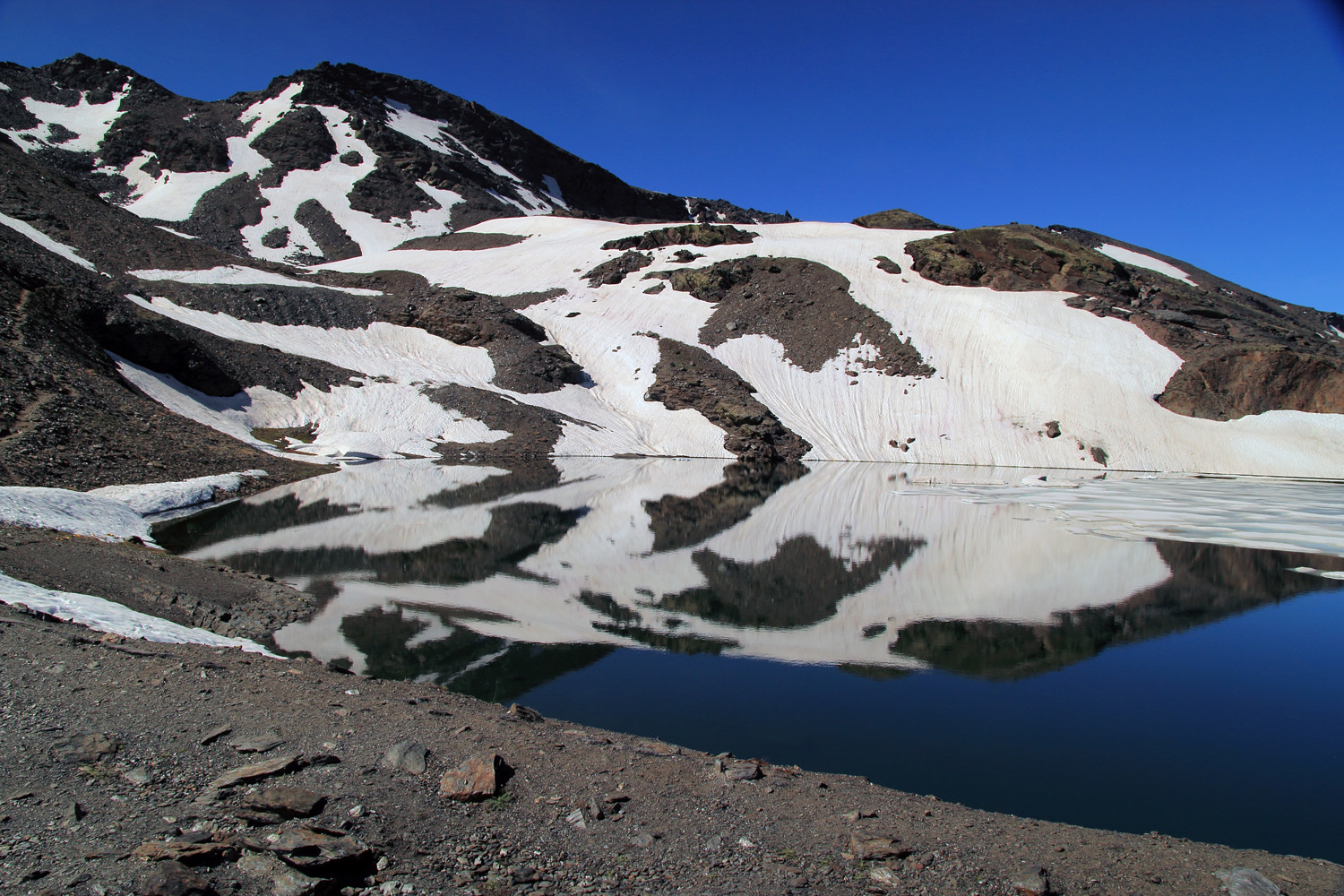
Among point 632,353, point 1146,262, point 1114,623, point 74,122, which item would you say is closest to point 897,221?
point 1146,262

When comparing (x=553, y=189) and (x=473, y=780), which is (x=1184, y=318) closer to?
(x=473, y=780)

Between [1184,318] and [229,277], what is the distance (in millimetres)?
57874

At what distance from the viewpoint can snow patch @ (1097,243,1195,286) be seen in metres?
69.1

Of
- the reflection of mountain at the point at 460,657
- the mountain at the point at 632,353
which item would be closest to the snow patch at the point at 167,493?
the mountain at the point at 632,353

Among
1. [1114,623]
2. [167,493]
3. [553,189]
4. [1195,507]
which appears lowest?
[167,493]

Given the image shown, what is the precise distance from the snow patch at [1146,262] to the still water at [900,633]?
191 ft

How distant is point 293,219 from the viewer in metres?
74.5

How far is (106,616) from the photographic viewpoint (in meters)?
7.77

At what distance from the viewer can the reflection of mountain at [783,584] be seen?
1089 cm

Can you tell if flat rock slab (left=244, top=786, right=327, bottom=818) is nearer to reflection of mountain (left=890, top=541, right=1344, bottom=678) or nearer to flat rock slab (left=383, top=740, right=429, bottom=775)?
flat rock slab (left=383, top=740, right=429, bottom=775)

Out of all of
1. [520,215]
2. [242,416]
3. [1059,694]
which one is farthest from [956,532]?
[520,215]

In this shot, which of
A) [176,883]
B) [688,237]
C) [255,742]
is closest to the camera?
[176,883]

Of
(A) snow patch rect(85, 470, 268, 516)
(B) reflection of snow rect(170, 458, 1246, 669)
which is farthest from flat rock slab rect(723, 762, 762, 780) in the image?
(A) snow patch rect(85, 470, 268, 516)

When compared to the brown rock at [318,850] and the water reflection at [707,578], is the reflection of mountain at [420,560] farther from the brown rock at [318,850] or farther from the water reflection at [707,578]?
the brown rock at [318,850]
